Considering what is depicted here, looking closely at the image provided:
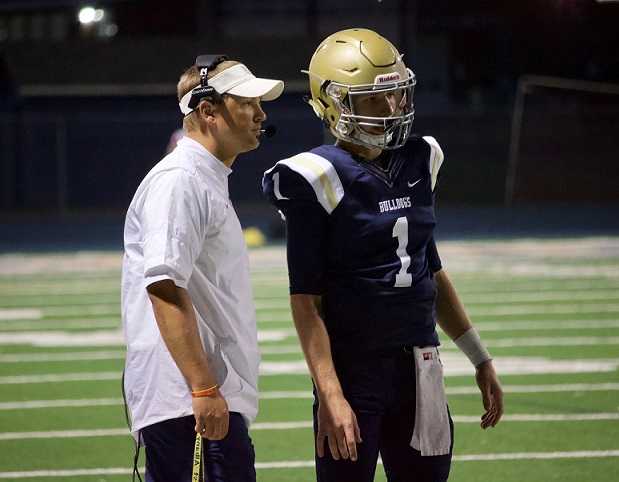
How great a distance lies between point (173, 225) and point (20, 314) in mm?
8541

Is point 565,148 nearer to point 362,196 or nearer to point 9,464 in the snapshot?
point 9,464

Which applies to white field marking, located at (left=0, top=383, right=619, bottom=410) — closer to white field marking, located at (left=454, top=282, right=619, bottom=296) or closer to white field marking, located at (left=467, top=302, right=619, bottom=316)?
white field marking, located at (left=467, top=302, right=619, bottom=316)

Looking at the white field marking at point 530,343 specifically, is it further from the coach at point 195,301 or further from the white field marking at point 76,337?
the coach at point 195,301

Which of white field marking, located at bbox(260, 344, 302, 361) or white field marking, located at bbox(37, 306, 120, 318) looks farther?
white field marking, located at bbox(37, 306, 120, 318)

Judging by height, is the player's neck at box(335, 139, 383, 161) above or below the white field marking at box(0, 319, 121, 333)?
above

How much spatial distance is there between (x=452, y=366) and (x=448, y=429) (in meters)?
5.15

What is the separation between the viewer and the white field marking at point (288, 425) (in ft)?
22.6

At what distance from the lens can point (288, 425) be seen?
705 cm

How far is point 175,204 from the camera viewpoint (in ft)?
11.3

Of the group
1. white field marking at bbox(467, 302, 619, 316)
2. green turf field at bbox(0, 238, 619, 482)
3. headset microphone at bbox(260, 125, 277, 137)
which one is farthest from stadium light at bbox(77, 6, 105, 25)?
headset microphone at bbox(260, 125, 277, 137)

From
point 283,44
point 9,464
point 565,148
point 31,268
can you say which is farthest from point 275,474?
point 283,44

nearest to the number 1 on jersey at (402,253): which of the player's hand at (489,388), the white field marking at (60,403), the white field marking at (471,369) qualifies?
the player's hand at (489,388)

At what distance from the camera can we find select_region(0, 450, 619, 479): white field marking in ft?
19.9

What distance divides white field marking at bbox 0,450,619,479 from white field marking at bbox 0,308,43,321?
5433 millimetres
